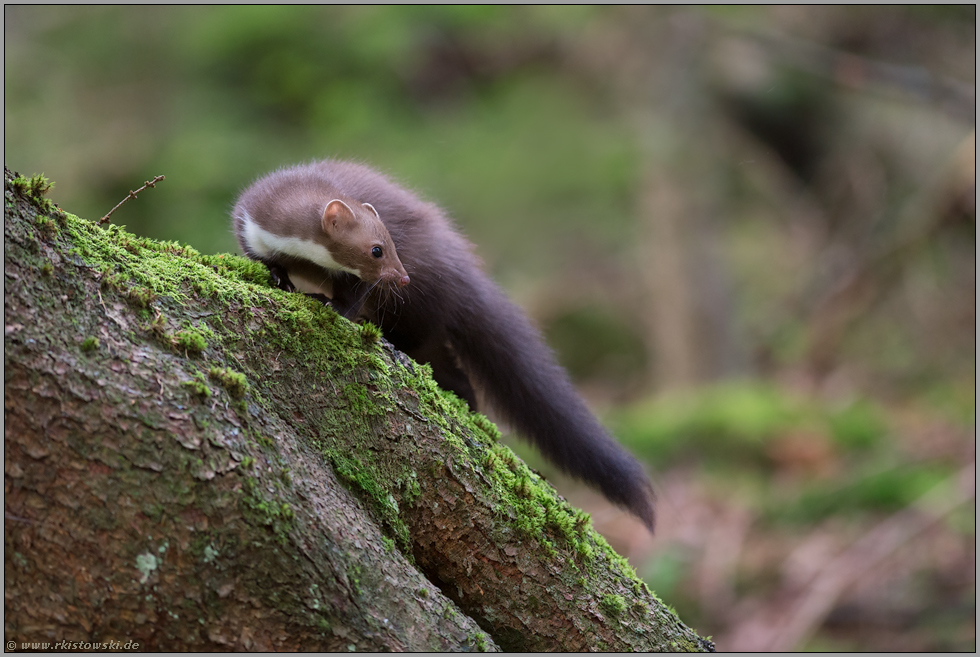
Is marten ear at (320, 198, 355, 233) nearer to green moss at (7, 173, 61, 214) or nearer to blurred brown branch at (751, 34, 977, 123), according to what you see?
green moss at (7, 173, 61, 214)

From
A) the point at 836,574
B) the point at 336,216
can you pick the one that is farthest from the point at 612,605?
the point at 836,574

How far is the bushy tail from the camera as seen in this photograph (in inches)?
133

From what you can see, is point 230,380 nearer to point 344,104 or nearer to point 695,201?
point 695,201

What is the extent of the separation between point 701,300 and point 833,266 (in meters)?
2.01

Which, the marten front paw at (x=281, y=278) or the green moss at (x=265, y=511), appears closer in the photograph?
the green moss at (x=265, y=511)

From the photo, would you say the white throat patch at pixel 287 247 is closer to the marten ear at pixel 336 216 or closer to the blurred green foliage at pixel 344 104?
the marten ear at pixel 336 216

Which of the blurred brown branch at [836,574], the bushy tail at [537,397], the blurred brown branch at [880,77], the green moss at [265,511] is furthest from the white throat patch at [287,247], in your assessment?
the blurred brown branch at [880,77]

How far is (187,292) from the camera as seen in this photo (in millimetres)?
2355

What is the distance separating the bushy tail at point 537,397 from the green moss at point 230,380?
1.46 metres

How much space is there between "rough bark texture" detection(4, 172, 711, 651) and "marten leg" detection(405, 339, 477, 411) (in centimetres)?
81

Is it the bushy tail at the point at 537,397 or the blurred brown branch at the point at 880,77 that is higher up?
the blurred brown branch at the point at 880,77

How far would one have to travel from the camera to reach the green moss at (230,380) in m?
2.16

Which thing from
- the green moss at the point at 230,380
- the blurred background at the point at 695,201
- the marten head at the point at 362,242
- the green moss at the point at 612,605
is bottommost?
the green moss at the point at 230,380

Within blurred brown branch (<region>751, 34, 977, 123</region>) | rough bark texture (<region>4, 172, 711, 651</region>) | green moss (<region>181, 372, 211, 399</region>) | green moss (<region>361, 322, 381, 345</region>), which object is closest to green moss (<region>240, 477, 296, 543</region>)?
rough bark texture (<region>4, 172, 711, 651</region>)
